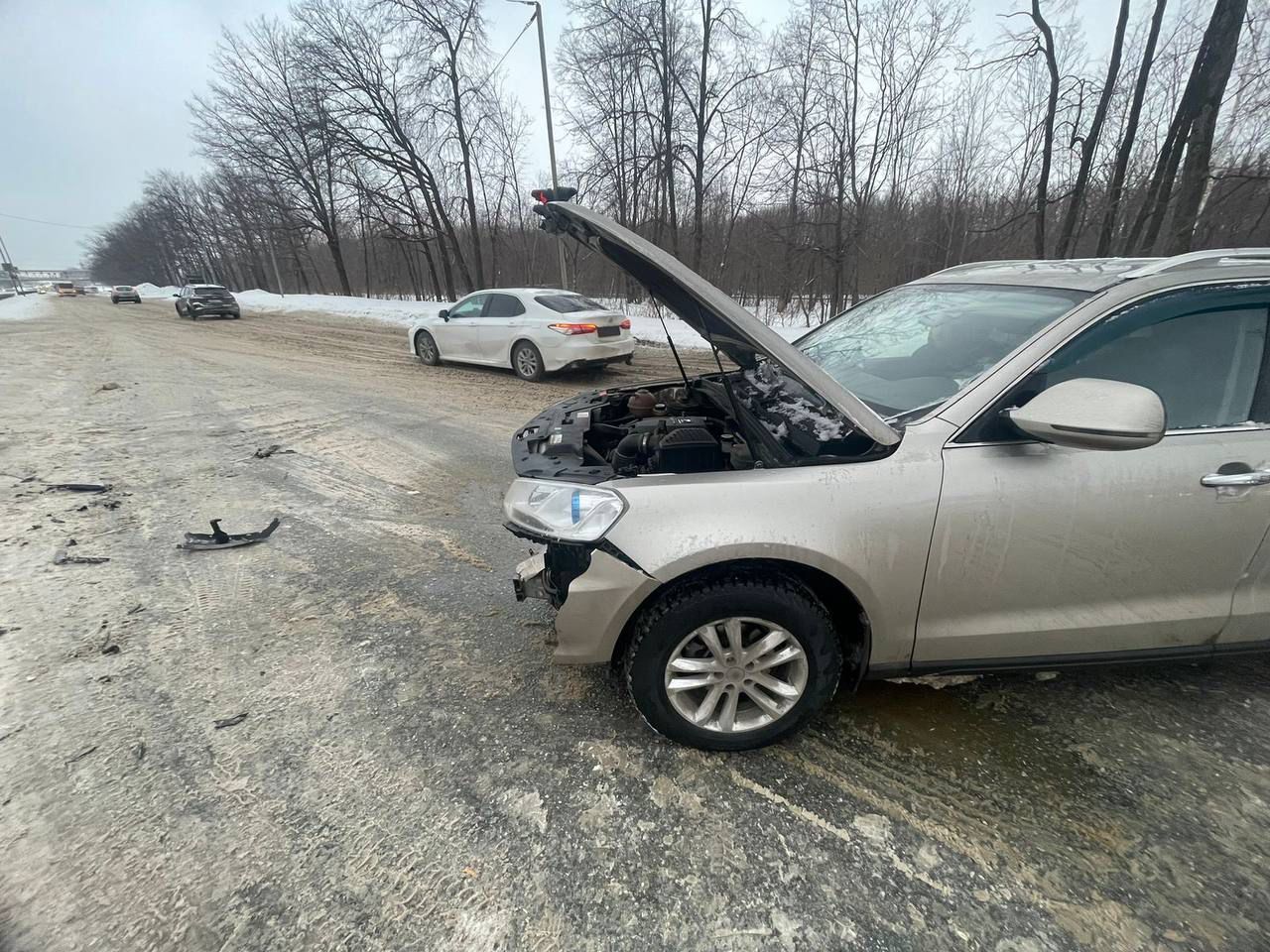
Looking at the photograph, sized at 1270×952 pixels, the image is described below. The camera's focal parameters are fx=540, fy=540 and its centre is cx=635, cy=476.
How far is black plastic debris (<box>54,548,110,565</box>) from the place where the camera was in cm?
338

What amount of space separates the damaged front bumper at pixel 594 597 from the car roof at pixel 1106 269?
2.05m

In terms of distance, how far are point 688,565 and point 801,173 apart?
21.6 meters

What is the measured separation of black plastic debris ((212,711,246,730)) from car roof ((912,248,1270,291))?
3.75 m

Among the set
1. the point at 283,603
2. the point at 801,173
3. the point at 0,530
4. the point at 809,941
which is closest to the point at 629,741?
the point at 809,941

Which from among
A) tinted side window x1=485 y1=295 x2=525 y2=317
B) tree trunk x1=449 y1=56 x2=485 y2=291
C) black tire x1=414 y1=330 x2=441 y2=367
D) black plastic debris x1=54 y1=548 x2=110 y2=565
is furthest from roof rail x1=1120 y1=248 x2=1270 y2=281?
tree trunk x1=449 y1=56 x2=485 y2=291

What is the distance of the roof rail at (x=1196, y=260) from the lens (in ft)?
6.58

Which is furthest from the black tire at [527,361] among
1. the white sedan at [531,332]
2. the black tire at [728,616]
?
the black tire at [728,616]

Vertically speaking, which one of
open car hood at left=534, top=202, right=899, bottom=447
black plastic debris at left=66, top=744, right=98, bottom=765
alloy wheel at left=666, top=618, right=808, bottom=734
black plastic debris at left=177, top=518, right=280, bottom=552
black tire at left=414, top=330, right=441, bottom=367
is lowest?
black plastic debris at left=66, top=744, right=98, bottom=765

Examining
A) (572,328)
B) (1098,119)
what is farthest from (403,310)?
(1098,119)

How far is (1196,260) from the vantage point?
2059 millimetres

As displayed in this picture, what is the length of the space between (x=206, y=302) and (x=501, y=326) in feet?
69.0

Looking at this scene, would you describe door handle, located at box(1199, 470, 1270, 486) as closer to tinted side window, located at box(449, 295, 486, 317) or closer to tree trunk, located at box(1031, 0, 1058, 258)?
tinted side window, located at box(449, 295, 486, 317)

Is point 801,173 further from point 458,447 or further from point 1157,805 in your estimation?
point 1157,805

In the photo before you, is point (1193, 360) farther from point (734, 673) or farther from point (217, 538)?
point (217, 538)
